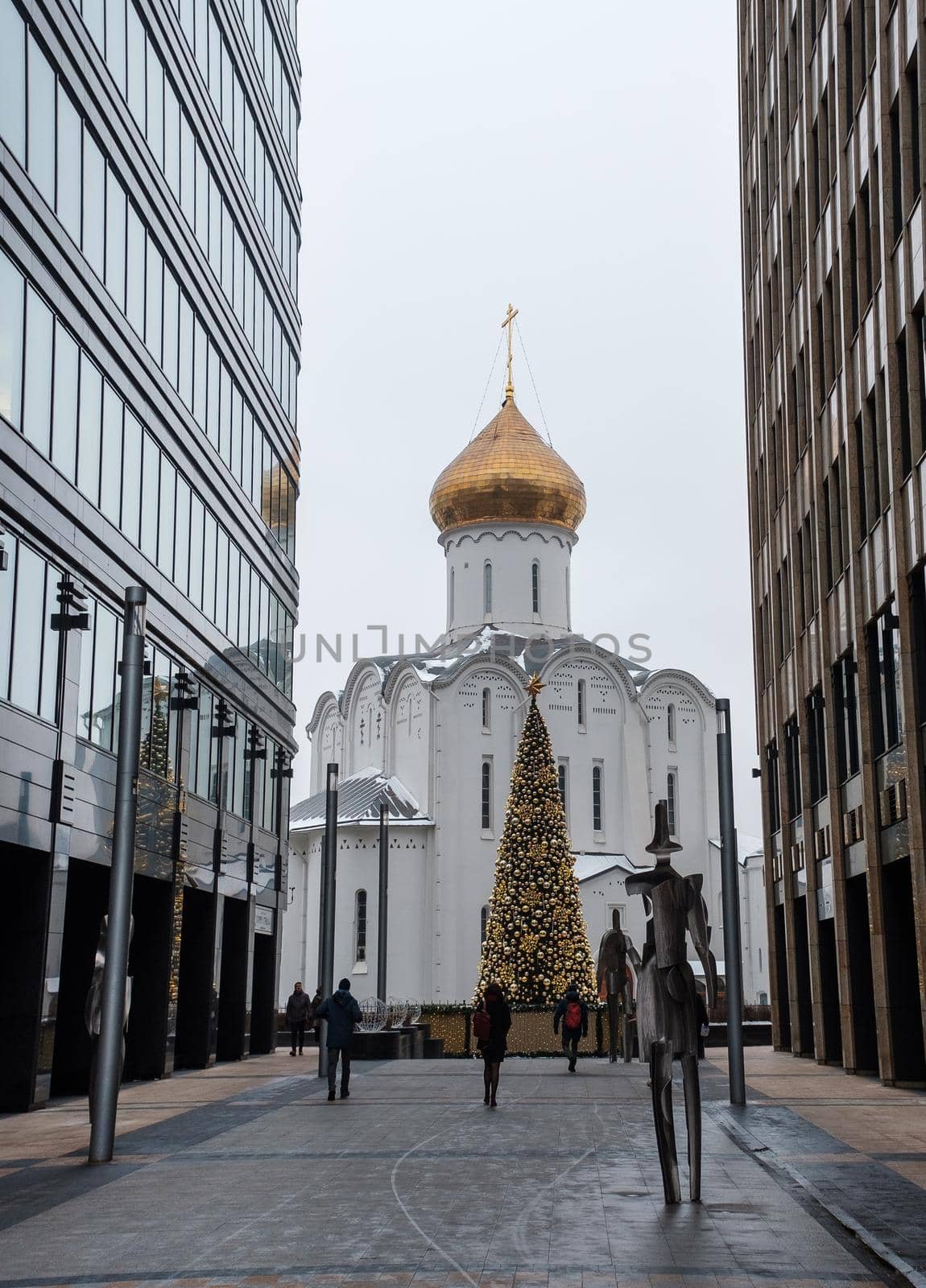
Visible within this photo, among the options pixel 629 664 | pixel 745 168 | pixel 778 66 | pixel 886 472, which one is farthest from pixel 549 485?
pixel 886 472

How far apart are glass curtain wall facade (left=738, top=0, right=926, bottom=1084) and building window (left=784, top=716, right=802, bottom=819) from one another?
0.06 metres

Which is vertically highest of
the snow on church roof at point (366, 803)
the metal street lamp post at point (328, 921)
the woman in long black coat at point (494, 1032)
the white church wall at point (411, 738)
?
the white church wall at point (411, 738)

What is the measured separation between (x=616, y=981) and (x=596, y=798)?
33.3 m

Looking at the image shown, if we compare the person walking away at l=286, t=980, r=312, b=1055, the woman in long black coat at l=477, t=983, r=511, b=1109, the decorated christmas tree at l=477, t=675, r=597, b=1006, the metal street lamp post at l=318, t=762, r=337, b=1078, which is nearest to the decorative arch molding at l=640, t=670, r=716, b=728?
the decorated christmas tree at l=477, t=675, r=597, b=1006

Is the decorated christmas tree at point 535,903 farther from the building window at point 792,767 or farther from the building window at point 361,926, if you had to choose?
the building window at point 361,926

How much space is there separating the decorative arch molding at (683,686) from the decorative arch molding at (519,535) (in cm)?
760

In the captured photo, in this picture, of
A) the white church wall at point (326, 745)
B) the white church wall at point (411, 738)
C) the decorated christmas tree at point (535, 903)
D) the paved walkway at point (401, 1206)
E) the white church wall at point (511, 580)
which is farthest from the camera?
the white church wall at point (326, 745)

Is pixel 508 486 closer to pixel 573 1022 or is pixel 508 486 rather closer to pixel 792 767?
pixel 792 767

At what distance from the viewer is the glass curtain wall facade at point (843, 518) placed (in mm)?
20766

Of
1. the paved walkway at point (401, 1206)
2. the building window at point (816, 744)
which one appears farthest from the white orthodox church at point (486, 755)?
the paved walkway at point (401, 1206)

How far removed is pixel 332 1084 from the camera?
2070cm

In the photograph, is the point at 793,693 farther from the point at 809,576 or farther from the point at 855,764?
the point at 855,764

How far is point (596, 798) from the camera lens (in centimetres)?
6181

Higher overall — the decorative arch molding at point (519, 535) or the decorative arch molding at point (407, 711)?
the decorative arch molding at point (519, 535)
